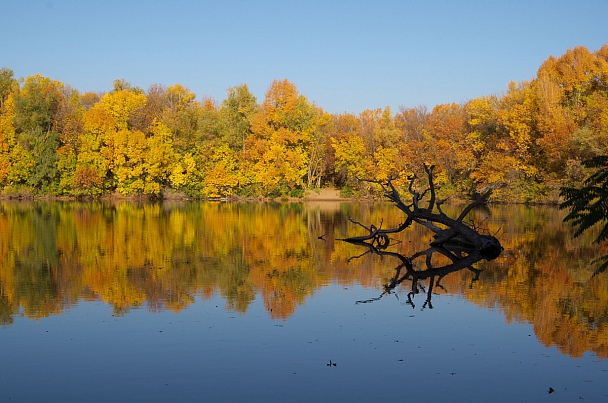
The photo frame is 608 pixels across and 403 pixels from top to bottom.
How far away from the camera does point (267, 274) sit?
18328 millimetres

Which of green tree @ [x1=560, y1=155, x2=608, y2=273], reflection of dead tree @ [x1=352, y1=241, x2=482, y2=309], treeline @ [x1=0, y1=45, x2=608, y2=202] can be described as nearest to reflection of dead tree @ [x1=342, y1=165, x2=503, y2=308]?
reflection of dead tree @ [x1=352, y1=241, x2=482, y2=309]

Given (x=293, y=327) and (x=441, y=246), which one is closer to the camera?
(x=293, y=327)

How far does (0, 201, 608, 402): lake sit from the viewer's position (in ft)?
29.1

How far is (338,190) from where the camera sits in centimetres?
7288

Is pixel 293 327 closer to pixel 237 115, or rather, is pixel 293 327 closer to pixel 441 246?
pixel 441 246

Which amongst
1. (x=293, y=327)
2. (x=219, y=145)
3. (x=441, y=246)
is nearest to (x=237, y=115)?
(x=219, y=145)

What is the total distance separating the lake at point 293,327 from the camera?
888 centimetres

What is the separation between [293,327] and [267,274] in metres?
6.17

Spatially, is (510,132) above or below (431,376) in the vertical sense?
above

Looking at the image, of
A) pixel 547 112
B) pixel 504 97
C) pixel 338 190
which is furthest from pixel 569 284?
pixel 338 190

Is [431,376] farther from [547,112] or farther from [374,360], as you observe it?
[547,112]

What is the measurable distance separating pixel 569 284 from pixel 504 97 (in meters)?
48.3

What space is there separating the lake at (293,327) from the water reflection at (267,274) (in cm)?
7

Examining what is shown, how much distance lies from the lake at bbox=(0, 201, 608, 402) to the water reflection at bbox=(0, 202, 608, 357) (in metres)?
0.07
